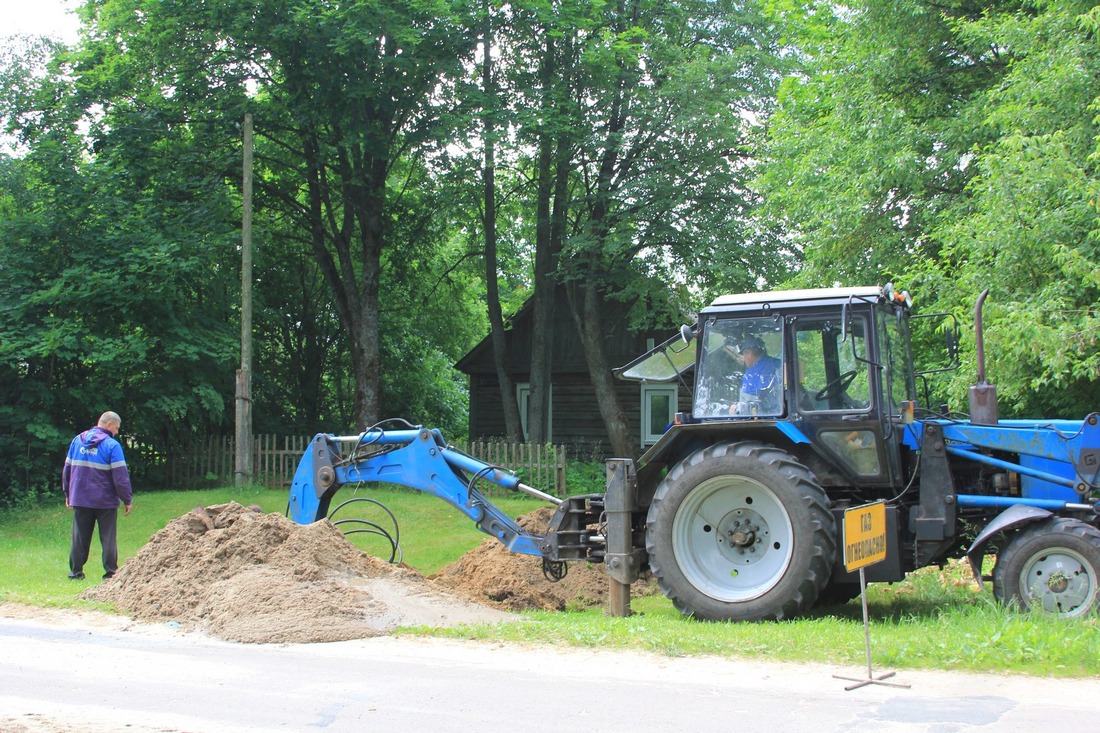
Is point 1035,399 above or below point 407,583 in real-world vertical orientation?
above

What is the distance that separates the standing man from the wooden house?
16.4 meters

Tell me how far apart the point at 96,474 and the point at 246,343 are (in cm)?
989

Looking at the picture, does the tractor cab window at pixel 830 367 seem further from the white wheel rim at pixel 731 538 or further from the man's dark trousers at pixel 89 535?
the man's dark trousers at pixel 89 535

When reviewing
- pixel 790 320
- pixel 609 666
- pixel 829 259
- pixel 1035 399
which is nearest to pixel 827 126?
pixel 829 259

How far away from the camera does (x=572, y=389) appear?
2986 cm

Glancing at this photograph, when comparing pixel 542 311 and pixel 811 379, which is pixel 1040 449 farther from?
pixel 542 311

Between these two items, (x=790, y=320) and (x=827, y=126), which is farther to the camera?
(x=827, y=126)

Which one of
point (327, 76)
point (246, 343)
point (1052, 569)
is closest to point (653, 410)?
point (246, 343)

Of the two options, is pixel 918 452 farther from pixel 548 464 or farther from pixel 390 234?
pixel 390 234

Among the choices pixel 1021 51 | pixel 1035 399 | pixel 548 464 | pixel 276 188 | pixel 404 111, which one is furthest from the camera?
pixel 276 188

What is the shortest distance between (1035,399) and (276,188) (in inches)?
758

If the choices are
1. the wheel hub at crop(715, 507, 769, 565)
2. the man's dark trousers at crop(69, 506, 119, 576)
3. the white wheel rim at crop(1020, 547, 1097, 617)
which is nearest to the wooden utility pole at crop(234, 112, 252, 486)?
the man's dark trousers at crop(69, 506, 119, 576)

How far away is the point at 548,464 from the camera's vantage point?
21.2 meters

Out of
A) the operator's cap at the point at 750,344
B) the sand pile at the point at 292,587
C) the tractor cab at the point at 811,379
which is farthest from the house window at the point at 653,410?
the operator's cap at the point at 750,344
